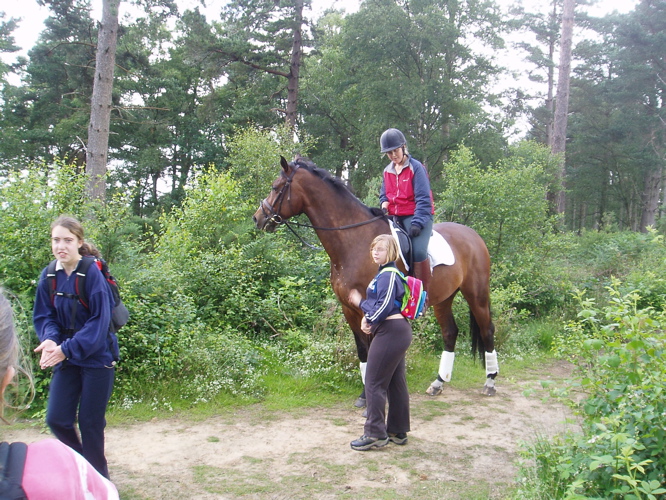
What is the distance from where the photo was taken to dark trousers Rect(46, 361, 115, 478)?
3.08m

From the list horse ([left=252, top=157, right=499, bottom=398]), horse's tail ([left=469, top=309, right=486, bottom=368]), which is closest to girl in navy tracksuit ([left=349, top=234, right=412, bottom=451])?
horse ([left=252, top=157, right=499, bottom=398])

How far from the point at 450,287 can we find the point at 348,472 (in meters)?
2.67

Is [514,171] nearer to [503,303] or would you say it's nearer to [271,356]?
[503,303]

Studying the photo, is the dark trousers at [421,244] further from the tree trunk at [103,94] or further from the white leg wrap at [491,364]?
the tree trunk at [103,94]

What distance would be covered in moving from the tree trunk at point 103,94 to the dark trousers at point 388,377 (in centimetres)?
895

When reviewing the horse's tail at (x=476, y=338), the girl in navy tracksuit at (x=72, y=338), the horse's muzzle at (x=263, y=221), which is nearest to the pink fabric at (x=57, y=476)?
the girl in navy tracksuit at (x=72, y=338)

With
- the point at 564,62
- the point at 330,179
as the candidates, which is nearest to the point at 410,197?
the point at 330,179

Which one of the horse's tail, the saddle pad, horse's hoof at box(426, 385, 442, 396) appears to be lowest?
horse's hoof at box(426, 385, 442, 396)

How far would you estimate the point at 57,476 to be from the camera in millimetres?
1162

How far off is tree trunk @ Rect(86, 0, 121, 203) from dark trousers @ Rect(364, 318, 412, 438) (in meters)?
8.95

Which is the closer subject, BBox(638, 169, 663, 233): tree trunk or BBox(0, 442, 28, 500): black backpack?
BBox(0, 442, 28, 500): black backpack

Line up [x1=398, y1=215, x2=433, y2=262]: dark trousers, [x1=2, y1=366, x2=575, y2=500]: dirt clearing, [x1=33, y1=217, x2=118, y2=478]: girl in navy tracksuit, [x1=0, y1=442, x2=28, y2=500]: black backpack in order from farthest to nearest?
[x1=398, y1=215, x2=433, y2=262]: dark trousers → [x1=2, y1=366, x2=575, y2=500]: dirt clearing → [x1=33, y1=217, x2=118, y2=478]: girl in navy tracksuit → [x1=0, y1=442, x2=28, y2=500]: black backpack

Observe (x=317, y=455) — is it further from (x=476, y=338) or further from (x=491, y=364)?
(x=476, y=338)

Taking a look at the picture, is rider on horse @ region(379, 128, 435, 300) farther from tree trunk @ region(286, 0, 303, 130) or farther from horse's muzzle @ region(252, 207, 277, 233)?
tree trunk @ region(286, 0, 303, 130)
